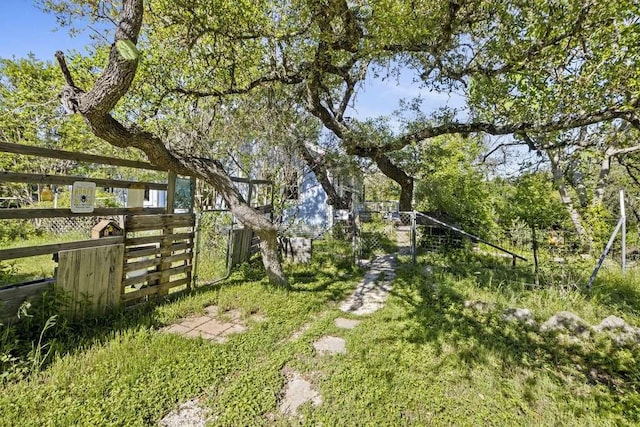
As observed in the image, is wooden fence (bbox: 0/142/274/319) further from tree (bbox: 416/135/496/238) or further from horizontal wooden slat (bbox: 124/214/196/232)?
tree (bbox: 416/135/496/238)

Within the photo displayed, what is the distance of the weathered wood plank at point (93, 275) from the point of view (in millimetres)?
3254

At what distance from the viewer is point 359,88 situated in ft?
24.6

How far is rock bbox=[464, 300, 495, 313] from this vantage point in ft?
14.8

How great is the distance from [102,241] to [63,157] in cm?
102

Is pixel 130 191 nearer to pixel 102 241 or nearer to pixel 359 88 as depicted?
pixel 102 241

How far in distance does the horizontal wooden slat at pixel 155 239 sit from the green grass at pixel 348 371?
874 mm

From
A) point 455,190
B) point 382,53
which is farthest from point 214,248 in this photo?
point 455,190

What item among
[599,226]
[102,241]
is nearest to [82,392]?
[102,241]

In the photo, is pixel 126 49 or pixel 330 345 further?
pixel 330 345

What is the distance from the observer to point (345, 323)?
4090mm

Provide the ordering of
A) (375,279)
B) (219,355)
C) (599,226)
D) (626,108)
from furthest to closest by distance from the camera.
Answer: (375,279) < (599,226) < (626,108) < (219,355)

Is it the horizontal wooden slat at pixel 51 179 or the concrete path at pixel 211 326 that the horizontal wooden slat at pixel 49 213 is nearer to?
the horizontal wooden slat at pixel 51 179

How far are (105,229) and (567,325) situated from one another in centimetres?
646

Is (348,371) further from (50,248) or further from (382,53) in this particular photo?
(382,53)
